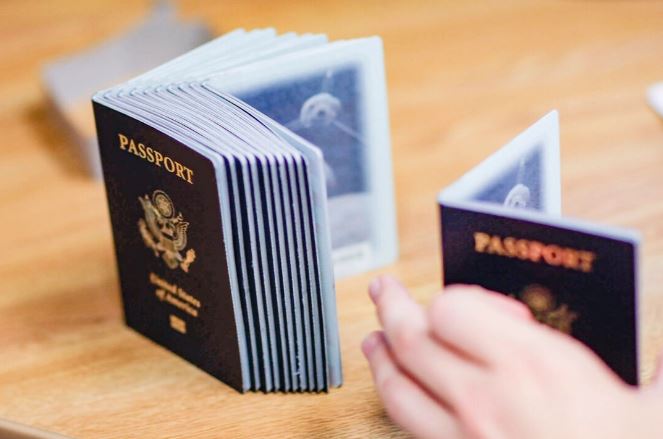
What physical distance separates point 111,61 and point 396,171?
1.68 ft

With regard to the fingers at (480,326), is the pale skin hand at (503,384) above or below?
below

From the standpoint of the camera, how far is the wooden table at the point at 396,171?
0.98m

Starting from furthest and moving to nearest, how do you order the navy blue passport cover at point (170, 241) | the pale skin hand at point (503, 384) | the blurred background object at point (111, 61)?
the blurred background object at point (111, 61), the navy blue passport cover at point (170, 241), the pale skin hand at point (503, 384)

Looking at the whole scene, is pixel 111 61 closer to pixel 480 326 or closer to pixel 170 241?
pixel 170 241

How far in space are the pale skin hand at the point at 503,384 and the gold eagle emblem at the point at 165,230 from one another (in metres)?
0.27

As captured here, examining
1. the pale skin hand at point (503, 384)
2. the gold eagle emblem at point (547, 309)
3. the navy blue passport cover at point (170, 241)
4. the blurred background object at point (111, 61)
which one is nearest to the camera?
the pale skin hand at point (503, 384)

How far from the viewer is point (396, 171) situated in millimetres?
1352

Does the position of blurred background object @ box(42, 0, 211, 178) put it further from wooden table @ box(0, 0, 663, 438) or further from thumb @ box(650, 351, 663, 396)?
thumb @ box(650, 351, 663, 396)

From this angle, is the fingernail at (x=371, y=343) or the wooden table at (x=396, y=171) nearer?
the fingernail at (x=371, y=343)

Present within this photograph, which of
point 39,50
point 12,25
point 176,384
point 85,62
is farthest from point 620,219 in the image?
point 12,25

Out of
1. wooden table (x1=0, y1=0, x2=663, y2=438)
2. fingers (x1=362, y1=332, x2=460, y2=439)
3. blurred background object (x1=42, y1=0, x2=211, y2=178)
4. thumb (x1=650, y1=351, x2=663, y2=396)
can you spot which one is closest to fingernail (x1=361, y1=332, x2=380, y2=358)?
fingers (x1=362, y1=332, x2=460, y2=439)

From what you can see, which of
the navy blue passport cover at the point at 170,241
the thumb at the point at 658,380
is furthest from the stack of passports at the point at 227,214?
the thumb at the point at 658,380

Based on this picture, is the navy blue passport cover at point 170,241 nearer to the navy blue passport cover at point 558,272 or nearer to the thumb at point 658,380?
the navy blue passport cover at point 558,272

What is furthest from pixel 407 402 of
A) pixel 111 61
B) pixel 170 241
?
pixel 111 61
